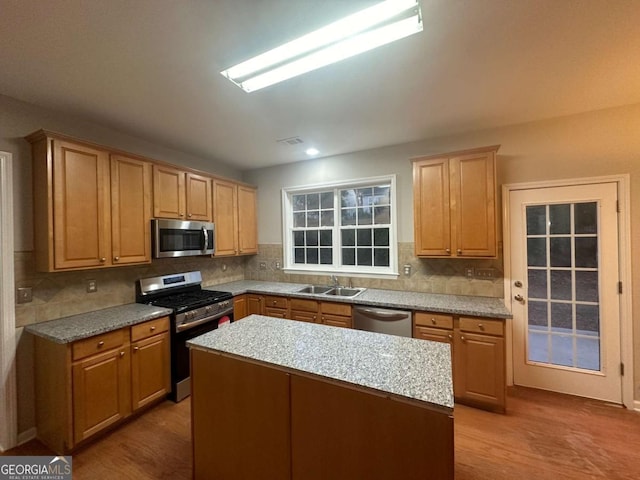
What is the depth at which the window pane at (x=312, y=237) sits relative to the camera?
158 inches

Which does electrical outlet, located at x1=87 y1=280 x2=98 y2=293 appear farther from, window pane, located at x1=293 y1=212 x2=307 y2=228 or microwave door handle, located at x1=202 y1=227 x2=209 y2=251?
window pane, located at x1=293 y1=212 x2=307 y2=228

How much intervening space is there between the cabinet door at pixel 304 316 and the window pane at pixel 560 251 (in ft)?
8.30

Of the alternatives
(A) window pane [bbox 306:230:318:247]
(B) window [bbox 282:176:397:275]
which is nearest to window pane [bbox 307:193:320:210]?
(B) window [bbox 282:176:397:275]

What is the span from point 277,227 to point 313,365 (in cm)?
305

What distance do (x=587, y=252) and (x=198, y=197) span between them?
4.19m

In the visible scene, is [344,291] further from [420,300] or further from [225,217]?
[225,217]

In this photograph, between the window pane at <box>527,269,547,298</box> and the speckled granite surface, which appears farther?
the window pane at <box>527,269,547,298</box>

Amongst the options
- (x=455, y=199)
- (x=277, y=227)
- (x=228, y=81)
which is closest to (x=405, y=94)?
(x=455, y=199)

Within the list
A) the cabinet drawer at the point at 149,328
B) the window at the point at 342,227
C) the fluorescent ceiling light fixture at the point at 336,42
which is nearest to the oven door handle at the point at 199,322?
the cabinet drawer at the point at 149,328

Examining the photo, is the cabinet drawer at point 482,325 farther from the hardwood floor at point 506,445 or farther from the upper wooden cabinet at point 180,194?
the upper wooden cabinet at point 180,194

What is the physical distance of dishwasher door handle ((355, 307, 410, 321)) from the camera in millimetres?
2660

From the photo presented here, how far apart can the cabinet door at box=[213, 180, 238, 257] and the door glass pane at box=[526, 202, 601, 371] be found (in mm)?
3552

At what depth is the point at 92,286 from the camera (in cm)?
248

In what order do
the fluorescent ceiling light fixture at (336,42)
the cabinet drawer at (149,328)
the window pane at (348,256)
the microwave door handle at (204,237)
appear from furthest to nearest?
1. the window pane at (348,256)
2. the microwave door handle at (204,237)
3. the cabinet drawer at (149,328)
4. the fluorescent ceiling light fixture at (336,42)
